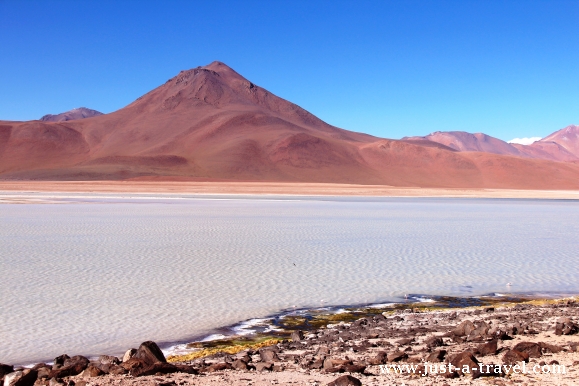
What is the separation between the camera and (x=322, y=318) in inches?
256

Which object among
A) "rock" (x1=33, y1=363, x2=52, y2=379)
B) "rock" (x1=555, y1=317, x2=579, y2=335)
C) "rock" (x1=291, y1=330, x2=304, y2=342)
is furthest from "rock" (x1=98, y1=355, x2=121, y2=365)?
"rock" (x1=555, y1=317, x2=579, y2=335)

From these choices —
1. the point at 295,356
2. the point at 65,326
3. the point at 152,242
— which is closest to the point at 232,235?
the point at 152,242

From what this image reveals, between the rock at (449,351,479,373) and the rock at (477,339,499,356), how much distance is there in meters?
0.34

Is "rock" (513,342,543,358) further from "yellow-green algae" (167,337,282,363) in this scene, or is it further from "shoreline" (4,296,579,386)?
"yellow-green algae" (167,337,282,363)

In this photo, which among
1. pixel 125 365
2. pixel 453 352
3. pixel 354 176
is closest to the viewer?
pixel 125 365

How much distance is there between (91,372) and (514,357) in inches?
117

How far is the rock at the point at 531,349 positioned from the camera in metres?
4.24

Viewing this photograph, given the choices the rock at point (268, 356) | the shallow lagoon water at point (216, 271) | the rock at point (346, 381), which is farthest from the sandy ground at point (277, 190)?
the rock at point (346, 381)

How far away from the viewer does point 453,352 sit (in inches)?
176

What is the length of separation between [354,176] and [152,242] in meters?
89.1

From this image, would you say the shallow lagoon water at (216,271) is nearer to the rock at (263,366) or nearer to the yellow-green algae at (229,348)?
the yellow-green algae at (229,348)

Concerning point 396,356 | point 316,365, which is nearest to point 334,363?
point 316,365

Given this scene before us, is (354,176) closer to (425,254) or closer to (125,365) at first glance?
(425,254)

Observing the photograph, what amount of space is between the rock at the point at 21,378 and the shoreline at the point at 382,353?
77 millimetres
